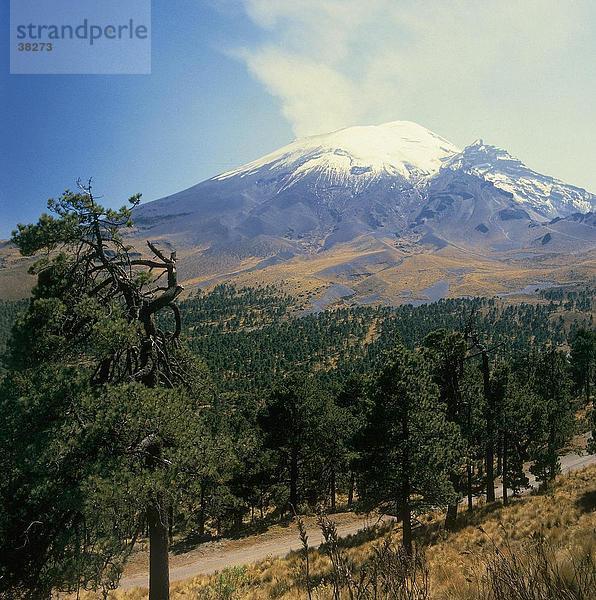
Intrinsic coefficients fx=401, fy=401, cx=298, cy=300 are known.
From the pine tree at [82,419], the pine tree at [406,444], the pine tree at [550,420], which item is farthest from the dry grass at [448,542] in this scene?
the pine tree at [82,419]

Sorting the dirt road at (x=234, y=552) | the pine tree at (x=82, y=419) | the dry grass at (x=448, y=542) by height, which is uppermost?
the pine tree at (x=82, y=419)

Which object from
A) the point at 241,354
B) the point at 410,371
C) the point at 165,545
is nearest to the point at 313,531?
the point at 410,371

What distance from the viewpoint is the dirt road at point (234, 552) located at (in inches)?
769

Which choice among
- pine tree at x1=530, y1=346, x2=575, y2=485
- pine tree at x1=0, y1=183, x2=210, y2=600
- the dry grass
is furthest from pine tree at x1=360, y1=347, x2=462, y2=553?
pine tree at x1=530, y1=346, x2=575, y2=485

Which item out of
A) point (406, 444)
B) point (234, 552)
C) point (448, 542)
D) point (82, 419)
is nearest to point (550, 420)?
point (448, 542)

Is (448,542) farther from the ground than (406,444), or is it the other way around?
(406,444)

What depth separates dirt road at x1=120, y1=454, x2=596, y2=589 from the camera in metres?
19.5

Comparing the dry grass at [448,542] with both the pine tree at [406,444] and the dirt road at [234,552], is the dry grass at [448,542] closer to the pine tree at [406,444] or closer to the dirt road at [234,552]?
the pine tree at [406,444]

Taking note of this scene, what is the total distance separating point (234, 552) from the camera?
2189cm

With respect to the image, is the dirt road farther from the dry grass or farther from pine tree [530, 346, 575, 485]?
pine tree [530, 346, 575, 485]

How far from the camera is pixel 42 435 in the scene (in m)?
6.79

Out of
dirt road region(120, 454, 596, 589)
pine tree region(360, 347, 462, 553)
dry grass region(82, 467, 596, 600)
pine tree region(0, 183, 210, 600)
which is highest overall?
pine tree region(0, 183, 210, 600)

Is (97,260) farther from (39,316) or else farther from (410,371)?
(410,371)

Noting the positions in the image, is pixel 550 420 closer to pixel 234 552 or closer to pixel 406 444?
pixel 406 444
